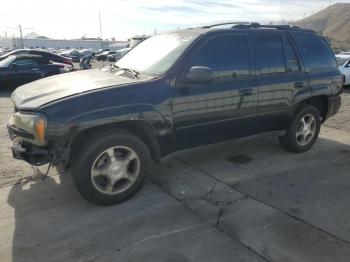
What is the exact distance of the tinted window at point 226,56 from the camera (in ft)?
14.5

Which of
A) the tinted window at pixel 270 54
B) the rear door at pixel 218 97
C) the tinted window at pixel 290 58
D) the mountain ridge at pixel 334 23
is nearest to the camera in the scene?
the rear door at pixel 218 97

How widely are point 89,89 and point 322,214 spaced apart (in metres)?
2.75

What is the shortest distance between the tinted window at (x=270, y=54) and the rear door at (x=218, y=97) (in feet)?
0.66

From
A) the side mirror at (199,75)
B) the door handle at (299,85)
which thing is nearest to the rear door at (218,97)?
the side mirror at (199,75)

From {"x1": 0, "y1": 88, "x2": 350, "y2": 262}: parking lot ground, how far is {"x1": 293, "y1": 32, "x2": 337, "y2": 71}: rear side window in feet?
4.76

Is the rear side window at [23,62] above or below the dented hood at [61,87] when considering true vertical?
below

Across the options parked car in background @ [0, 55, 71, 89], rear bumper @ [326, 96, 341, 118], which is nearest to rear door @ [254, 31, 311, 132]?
rear bumper @ [326, 96, 341, 118]

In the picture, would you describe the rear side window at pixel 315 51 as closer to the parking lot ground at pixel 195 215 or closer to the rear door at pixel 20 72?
the parking lot ground at pixel 195 215

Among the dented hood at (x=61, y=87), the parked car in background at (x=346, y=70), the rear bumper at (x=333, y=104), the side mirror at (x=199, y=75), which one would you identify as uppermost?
the side mirror at (x=199, y=75)

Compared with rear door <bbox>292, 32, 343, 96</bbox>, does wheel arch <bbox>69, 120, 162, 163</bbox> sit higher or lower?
lower

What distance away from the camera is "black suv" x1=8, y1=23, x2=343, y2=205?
3695 millimetres

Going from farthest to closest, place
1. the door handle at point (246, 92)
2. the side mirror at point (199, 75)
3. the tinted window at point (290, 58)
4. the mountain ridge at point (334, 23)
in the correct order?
the mountain ridge at point (334, 23)
the tinted window at point (290, 58)
the door handle at point (246, 92)
the side mirror at point (199, 75)

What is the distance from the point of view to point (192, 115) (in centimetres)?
436

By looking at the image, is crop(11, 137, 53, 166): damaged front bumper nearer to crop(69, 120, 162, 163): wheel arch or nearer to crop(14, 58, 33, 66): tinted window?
crop(69, 120, 162, 163): wheel arch
